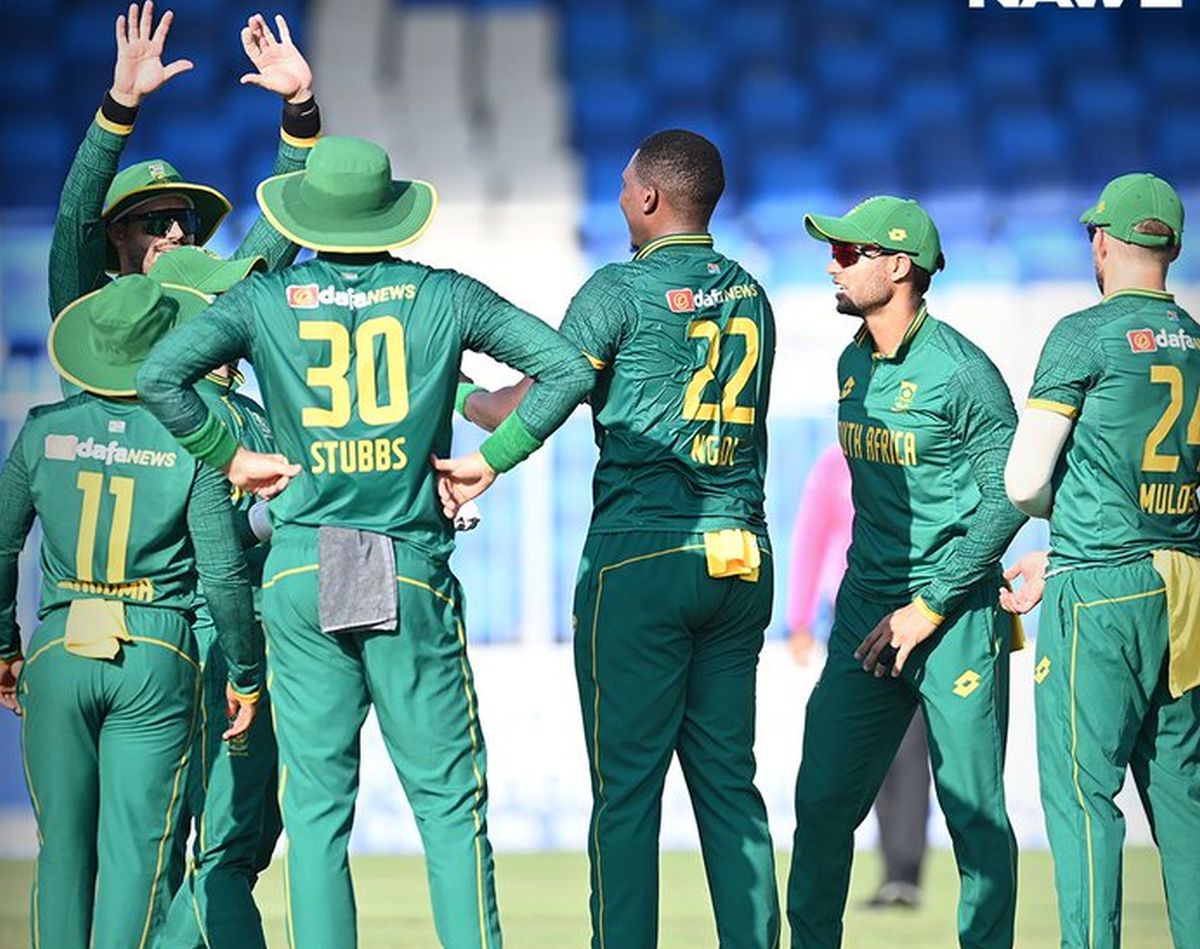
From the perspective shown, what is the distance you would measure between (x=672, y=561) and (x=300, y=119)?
1.45 metres

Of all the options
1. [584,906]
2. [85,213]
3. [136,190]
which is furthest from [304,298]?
[584,906]

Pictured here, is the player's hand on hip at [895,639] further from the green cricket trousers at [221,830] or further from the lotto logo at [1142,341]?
the green cricket trousers at [221,830]

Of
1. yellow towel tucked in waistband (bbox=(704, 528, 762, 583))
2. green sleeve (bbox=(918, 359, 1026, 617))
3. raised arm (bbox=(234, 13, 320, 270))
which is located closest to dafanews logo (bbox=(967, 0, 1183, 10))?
green sleeve (bbox=(918, 359, 1026, 617))

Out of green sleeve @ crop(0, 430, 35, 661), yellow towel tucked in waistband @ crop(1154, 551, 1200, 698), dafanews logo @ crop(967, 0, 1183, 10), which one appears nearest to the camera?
green sleeve @ crop(0, 430, 35, 661)

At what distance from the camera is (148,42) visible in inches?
223

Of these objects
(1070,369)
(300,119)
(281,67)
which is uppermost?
(281,67)

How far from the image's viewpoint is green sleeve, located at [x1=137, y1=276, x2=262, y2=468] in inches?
176

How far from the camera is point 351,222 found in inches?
180

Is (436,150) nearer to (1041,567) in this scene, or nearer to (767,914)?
(1041,567)

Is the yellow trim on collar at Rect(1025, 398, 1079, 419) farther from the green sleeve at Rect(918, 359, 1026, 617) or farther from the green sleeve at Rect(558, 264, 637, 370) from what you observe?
the green sleeve at Rect(558, 264, 637, 370)

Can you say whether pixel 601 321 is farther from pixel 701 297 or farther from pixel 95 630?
pixel 95 630

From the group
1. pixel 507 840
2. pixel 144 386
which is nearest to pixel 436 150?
pixel 507 840

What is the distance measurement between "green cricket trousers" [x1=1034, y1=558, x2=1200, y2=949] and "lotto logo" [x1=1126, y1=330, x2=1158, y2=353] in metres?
0.44

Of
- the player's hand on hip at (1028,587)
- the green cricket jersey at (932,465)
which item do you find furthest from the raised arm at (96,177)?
the player's hand on hip at (1028,587)
